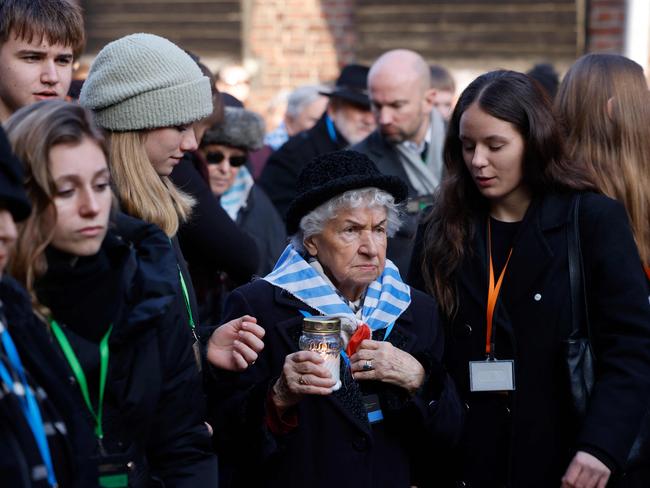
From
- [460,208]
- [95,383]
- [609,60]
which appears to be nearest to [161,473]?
[95,383]

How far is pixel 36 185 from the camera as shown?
2.76 metres

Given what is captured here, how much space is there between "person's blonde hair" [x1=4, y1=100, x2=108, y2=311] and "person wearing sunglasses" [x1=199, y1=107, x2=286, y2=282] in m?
3.32

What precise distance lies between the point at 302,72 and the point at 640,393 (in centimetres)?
804

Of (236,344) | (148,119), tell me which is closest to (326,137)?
(148,119)

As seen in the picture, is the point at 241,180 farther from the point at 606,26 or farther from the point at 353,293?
the point at 606,26

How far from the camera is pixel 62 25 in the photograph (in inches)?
165

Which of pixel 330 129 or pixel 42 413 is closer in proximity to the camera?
pixel 42 413

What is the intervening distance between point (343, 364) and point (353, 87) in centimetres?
465

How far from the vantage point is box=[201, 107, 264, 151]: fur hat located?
20.5 ft

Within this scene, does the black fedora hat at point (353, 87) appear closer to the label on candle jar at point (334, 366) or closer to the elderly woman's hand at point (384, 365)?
the elderly woman's hand at point (384, 365)

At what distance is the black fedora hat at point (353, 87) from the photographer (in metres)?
7.80

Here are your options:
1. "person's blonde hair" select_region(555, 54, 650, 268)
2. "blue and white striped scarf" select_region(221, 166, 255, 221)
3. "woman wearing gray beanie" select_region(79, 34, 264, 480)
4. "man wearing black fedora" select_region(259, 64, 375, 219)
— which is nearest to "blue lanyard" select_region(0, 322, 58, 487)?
"woman wearing gray beanie" select_region(79, 34, 264, 480)

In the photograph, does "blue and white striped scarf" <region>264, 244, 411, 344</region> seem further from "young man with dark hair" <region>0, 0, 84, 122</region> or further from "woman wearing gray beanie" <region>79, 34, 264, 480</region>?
"young man with dark hair" <region>0, 0, 84, 122</region>

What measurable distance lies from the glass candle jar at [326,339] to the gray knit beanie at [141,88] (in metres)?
0.91
